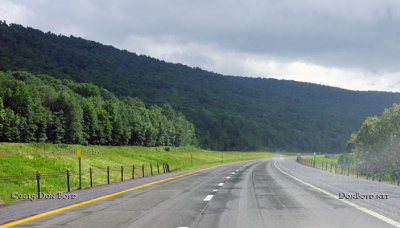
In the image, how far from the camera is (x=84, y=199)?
51.2ft

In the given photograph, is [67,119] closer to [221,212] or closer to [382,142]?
[382,142]

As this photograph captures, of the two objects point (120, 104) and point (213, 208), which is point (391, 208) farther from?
point (120, 104)

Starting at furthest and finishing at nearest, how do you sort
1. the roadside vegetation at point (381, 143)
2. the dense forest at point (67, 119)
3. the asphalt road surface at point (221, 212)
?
the dense forest at point (67, 119)
the roadside vegetation at point (381, 143)
the asphalt road surface at point (221, 212)

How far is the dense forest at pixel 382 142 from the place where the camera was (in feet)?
206

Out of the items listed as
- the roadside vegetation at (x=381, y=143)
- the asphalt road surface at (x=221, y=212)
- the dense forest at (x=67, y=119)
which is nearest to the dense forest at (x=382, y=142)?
the roadside vegetation at (x=381, y=143)

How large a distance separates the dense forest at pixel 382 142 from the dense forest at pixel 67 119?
228 ft

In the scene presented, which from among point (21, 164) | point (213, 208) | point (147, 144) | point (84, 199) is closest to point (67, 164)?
point (21, 164)

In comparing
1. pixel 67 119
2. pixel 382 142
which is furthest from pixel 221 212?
pixel 67 119

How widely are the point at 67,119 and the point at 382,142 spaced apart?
75881 millimetres

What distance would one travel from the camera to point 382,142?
70000mm

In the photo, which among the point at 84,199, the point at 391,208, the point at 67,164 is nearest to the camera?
the point at 391,208

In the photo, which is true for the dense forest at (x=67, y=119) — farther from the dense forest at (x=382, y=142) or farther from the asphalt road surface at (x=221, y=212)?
the asphalt road surface at (x=221, y=212)

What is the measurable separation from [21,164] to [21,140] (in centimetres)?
6689

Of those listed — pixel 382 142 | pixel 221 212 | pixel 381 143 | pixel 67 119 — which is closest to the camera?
pixel 221 212
